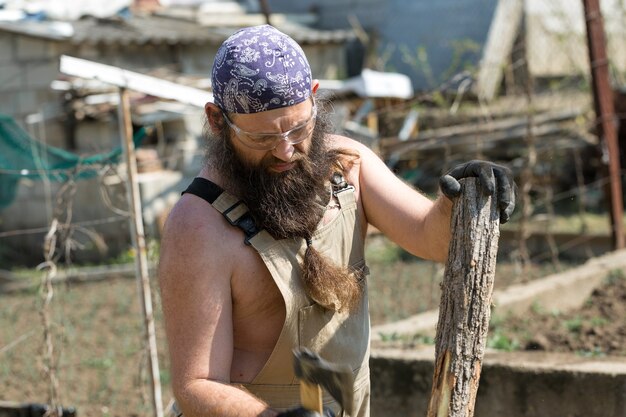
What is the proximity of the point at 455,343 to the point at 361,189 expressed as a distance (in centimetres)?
57

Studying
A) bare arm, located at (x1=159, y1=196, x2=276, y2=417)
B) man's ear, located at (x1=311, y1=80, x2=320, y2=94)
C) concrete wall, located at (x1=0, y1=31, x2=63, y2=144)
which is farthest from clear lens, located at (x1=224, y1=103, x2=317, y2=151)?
concrete wall, located at (x1=0, y1=31, x2=63, y2=144)

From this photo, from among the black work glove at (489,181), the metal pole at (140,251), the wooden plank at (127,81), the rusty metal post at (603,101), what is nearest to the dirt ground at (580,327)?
the rusty metal post at (603,101)

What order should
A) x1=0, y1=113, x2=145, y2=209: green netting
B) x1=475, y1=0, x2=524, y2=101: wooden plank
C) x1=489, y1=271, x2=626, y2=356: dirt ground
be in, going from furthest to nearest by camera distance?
x1=475, y1=0, x2=524, y2=101: wooden plank → x1=0, y1=113, x2=145, y2=209: green netting → x1=489, y1=271, x2=626, y2=356: dirt ground

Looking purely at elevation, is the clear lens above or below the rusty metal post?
below

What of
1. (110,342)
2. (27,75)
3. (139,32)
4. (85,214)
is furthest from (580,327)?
(139,32)

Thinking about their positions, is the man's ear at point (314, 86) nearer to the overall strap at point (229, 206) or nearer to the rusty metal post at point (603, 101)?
the overall strap at point (229, 206)

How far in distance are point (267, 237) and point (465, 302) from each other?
595 mm

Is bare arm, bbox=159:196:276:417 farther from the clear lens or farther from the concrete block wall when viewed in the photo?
the concrete block wall

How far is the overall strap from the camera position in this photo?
276 centimetres

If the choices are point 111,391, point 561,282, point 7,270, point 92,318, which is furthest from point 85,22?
point 561,282

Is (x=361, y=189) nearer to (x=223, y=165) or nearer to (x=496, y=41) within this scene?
(x=223, y=165)

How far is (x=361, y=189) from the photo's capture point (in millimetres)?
3062

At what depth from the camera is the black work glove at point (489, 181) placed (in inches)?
108

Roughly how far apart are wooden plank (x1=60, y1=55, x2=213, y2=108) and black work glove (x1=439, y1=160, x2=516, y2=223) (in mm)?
1843
